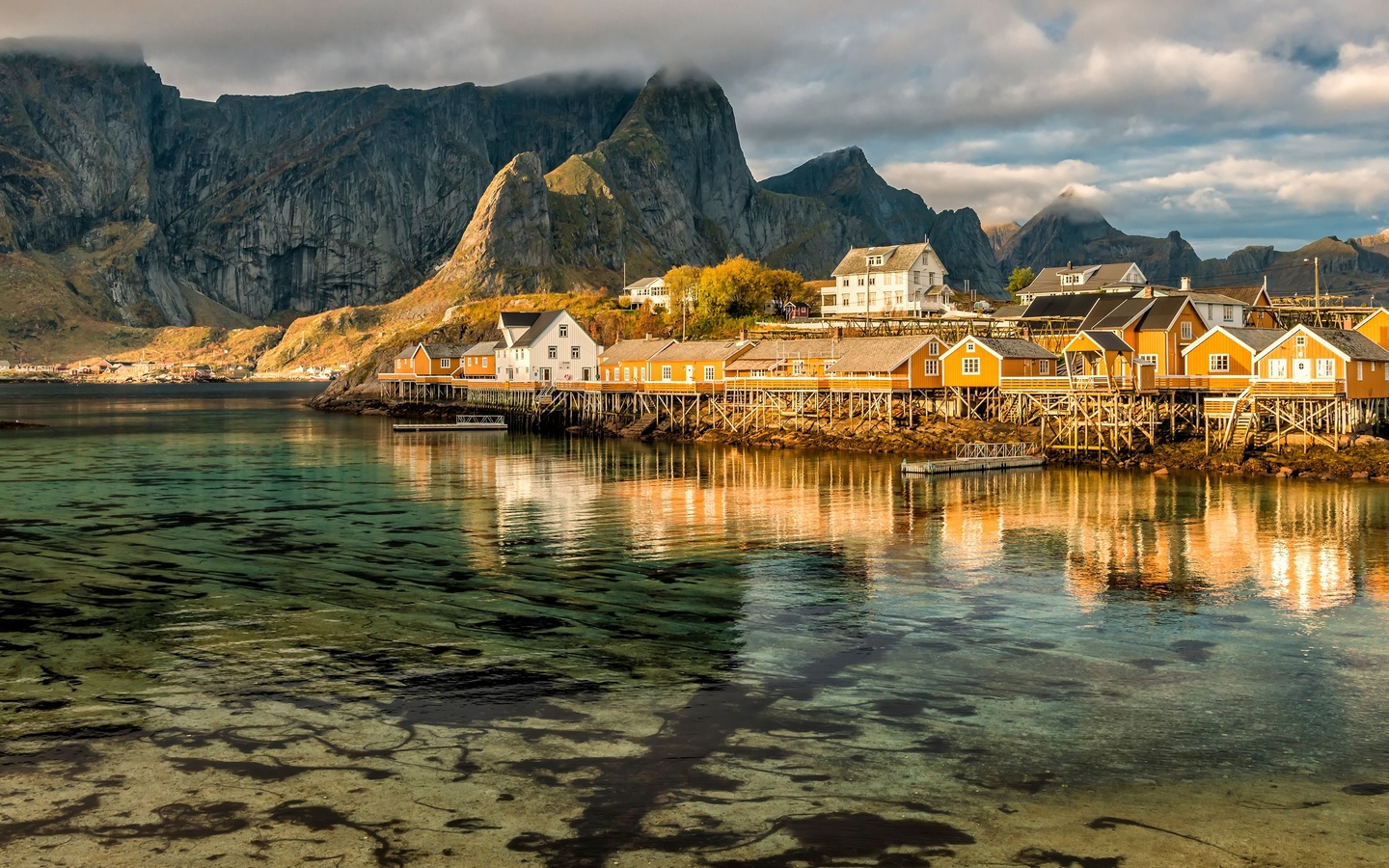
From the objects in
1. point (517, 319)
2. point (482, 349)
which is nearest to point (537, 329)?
point (517, 319)

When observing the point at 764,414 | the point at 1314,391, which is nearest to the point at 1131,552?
the point at 1314,391

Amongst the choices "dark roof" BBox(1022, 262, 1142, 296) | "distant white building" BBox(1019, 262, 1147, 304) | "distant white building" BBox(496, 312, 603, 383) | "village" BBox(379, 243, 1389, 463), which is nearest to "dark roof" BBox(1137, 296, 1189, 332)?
"village" BBox(379, 243, 1389, 463)

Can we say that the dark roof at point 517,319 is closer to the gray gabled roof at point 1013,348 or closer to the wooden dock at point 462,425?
the wooden dock at point 462,425

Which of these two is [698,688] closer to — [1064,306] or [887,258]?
[1064,306]

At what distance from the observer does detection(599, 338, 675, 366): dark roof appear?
10306 cm

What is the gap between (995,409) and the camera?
77.2 m

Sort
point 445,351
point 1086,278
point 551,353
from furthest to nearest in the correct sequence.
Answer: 1. point 445,351
2. point 1086,278
3. point 551,353

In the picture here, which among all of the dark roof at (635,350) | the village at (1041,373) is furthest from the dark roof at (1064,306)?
the dark roof at (635,350)

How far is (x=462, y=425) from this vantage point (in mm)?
103625

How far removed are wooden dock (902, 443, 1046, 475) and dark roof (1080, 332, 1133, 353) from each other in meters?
9.51

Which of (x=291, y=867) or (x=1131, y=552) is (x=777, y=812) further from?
(x=1131, y=552)

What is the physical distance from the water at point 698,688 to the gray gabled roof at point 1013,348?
30.0 meters

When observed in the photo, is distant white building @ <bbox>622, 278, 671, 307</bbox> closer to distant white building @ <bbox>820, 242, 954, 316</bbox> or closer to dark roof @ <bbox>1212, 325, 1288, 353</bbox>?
distant white building @ <bbox>820, 242, 954, 316</bbox>

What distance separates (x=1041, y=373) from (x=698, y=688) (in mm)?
60858
